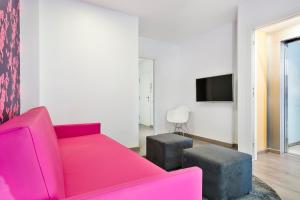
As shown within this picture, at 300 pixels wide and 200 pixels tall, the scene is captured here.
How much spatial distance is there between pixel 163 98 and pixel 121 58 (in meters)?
2.02

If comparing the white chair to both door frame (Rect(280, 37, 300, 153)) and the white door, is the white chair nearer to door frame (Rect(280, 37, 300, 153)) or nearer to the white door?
the white door

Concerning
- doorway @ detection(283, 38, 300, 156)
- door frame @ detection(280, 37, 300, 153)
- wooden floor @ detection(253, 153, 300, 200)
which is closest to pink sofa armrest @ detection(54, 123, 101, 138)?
wooden floor @ detection(253, 153, 300, 200)

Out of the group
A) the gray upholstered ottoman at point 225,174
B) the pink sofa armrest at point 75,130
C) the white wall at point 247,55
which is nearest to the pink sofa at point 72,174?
the gray upholstered ottoman at point 225,174

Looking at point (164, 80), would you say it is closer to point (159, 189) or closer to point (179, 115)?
point (179, 115)

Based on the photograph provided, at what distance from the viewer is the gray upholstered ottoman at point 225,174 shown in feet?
5.48

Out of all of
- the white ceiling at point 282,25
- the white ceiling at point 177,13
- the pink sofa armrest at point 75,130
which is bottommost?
the pink sofa armrest at point 75,130

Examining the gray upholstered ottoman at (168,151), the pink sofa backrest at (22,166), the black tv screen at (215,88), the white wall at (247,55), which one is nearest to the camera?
the pink sofa backrest at (22,166)

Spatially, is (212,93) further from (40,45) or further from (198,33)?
(40,45)

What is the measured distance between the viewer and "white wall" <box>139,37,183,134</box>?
A: 16.2 ft

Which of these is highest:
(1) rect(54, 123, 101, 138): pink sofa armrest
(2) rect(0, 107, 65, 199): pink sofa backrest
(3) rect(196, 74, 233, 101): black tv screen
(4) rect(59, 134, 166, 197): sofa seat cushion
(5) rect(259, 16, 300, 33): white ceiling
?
(5) rect(259, 16, 300, 33): white ceiling

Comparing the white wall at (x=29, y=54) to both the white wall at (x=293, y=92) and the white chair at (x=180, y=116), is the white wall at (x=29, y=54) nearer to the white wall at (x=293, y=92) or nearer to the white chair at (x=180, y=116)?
the white chair at (x=180, y=116)

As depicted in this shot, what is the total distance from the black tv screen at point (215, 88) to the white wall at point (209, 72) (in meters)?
0.12

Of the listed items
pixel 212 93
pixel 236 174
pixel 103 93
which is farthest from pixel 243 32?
pixel 103 93

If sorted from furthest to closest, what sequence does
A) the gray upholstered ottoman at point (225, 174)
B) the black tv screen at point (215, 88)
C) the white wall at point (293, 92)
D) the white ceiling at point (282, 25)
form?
1. the black tv screen at point (215, 88)
2. the white wall at point (293, 92)
3. the white ceiling at point (282, 25)
4. the gray upholstered ottoman at point (225, 174)
